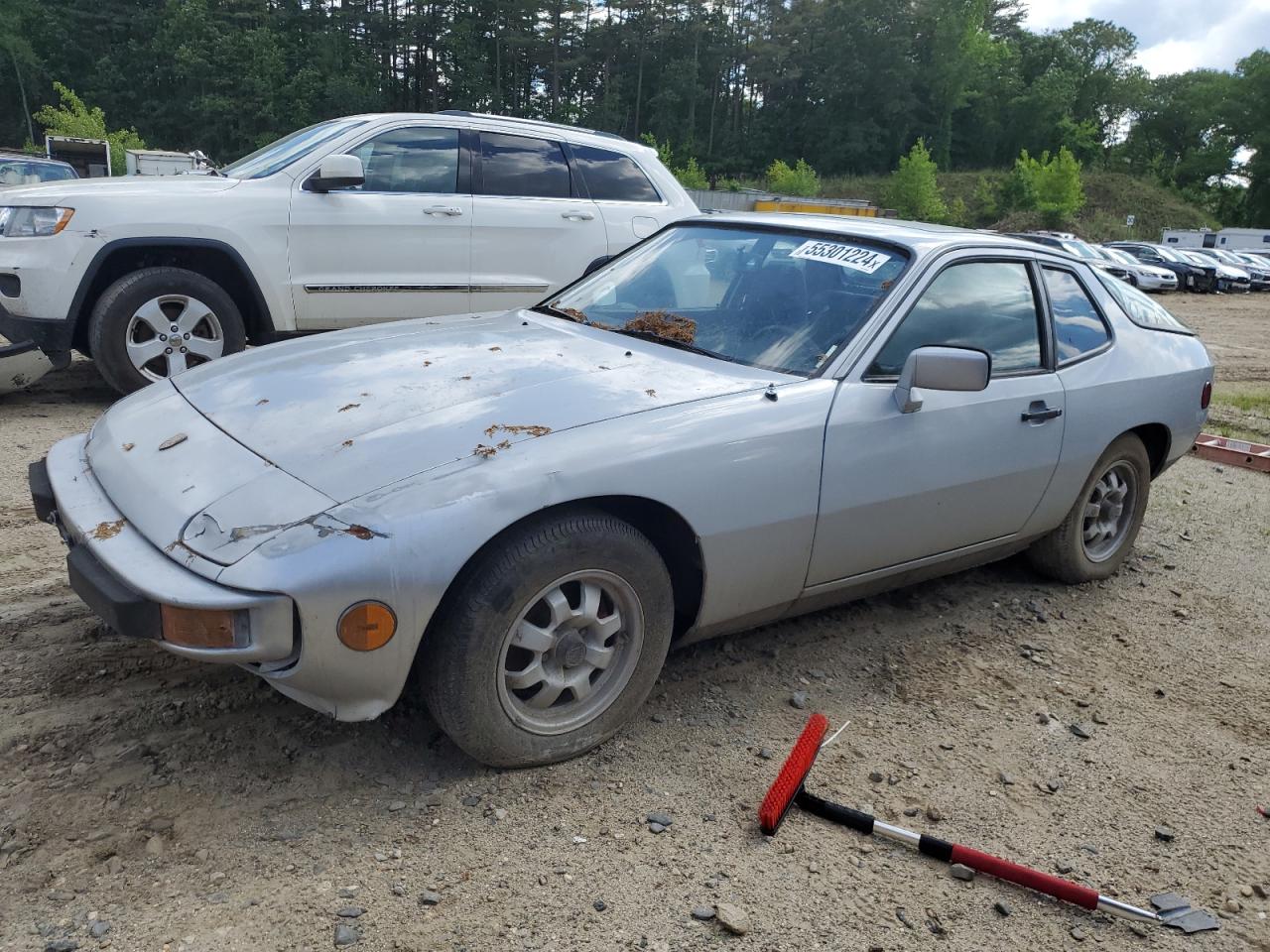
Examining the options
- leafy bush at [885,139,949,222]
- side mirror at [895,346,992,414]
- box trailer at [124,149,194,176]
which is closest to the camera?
side mirror at [895,346,992,414]

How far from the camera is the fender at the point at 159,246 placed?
5844mm

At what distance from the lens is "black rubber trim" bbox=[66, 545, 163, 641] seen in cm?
222

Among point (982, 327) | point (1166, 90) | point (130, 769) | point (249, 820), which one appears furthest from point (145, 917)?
point (1166, 90)

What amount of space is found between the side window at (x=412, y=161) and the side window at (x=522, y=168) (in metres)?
Answer: 0.24

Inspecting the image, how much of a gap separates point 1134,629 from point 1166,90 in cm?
11369

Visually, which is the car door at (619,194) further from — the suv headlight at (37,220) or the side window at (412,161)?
the suv headlight at (37,220)

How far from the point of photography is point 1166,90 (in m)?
98.1

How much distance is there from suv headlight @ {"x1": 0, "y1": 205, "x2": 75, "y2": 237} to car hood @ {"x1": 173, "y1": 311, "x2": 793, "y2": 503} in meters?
3.20

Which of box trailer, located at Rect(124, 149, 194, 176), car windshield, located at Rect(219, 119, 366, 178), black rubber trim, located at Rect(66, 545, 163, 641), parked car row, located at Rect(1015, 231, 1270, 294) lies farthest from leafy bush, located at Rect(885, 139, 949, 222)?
black rubber trim, located at Rect(66, 545, 163, 641)

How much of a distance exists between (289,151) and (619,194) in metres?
2.35

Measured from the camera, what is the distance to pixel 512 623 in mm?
2469

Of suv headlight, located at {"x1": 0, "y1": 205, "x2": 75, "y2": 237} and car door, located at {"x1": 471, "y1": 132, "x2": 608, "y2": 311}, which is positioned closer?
suv headlight, located at {"x1": 0, "y1": 205, "x2": 75, "y2": 237}

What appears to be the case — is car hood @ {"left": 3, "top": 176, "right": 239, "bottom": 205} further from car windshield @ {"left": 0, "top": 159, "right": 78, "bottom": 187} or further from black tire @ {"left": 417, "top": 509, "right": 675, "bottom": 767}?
car windshield @ {"left": 0, "top": 159, "right": 78, "bottom": 187}

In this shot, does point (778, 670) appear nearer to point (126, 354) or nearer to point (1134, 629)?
point (1134, 629)
